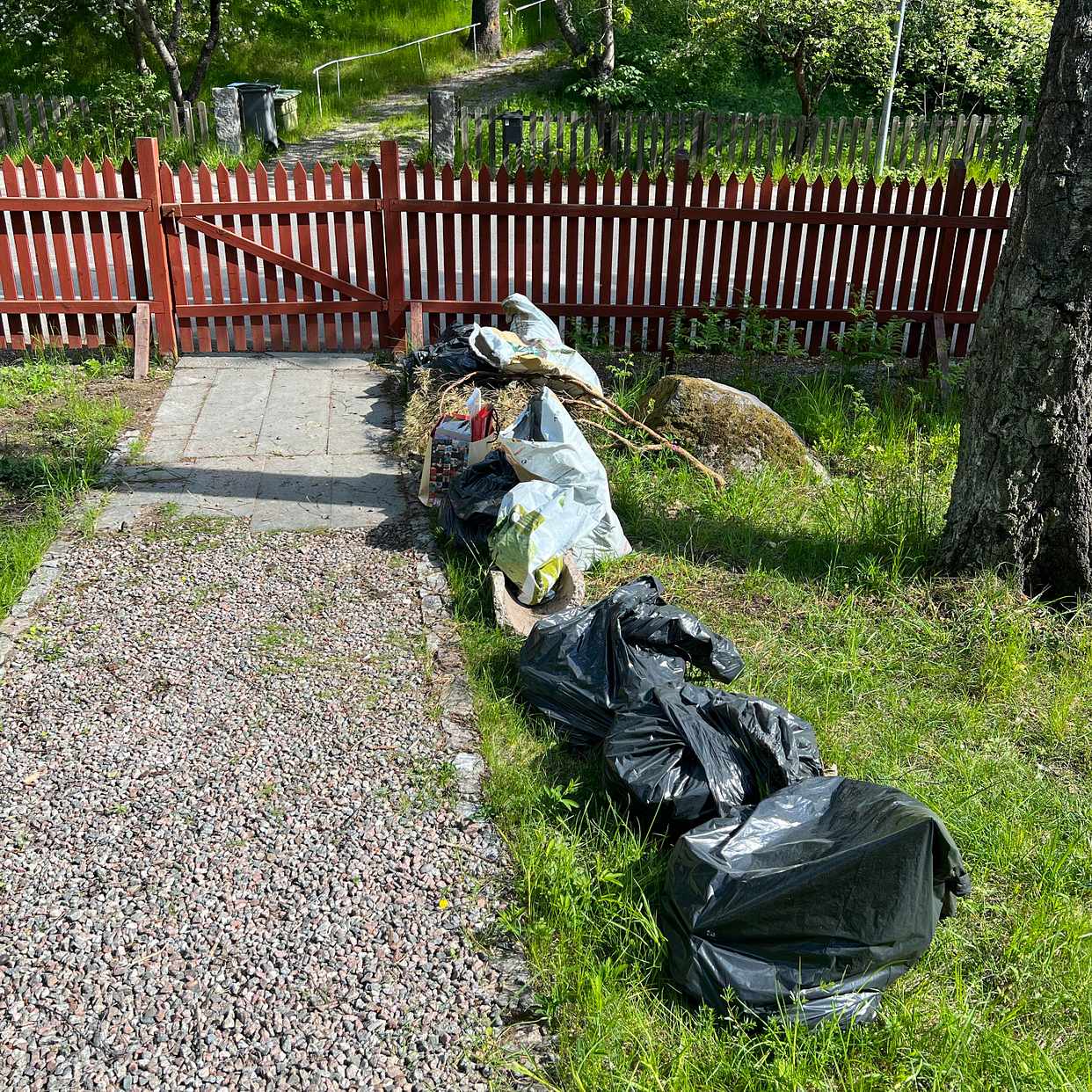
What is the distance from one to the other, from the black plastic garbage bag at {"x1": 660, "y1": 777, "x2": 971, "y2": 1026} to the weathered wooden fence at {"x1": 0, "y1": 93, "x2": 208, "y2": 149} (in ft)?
47.8

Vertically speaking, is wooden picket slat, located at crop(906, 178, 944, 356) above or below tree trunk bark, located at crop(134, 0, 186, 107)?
below

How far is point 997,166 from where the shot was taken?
16.2 metres

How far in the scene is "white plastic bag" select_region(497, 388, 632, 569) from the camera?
5.49m

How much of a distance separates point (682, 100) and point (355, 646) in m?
16.4

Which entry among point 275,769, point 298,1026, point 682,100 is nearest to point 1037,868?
point 298,1026

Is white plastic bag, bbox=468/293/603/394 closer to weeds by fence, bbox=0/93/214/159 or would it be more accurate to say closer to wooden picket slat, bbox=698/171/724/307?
wooden picket slat, bbox=698/171/724/307

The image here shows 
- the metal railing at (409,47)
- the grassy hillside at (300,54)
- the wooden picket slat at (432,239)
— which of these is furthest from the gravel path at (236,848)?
the metal railing at (409,47)

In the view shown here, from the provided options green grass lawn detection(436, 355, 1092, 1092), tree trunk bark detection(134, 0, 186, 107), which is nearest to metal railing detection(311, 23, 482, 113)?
tree trunk bark detection(134, 0, 186, 107)

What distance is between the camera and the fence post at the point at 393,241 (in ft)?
26.8

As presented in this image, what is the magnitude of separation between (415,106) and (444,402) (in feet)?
47.3

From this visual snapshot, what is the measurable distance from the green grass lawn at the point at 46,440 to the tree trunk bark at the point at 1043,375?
15.6 feet

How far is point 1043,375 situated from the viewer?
5031 millimetres

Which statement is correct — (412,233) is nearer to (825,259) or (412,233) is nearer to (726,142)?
(825,259)

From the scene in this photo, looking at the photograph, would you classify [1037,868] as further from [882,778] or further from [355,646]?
[355,646]
